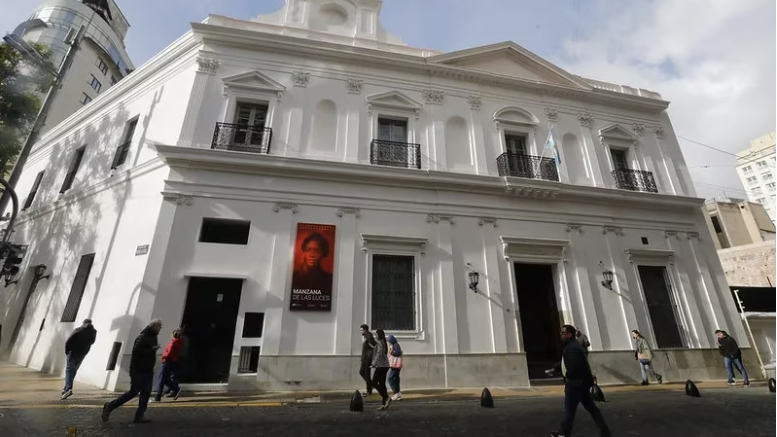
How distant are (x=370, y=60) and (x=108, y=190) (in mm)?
10034

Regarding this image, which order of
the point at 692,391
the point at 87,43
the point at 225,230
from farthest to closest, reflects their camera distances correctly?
the point at 87,43 < the point at 225,230 < the point at 692,391

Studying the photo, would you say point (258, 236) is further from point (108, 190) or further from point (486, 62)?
point (486, 62)

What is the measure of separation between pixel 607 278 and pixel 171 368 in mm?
12442

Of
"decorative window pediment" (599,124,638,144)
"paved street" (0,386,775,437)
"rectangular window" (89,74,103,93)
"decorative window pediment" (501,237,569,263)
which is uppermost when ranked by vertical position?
"rectangular window" (89,74,103,93)

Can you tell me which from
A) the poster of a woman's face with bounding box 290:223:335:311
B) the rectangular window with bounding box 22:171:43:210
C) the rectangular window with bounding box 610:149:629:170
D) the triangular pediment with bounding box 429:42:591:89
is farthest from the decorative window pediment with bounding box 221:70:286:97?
the rectangular window with bounding box 610:149:629:170

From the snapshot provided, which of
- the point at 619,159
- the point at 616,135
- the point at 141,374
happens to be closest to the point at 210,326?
the point at 141,374

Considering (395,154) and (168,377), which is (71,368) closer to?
(168,377)

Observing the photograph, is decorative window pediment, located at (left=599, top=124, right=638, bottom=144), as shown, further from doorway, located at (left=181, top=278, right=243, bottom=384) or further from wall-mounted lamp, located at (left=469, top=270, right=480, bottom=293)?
doorway, located at (left=181, top=278, right=243, bottom=384)

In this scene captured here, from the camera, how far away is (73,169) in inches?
582

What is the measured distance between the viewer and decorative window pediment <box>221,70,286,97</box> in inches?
456

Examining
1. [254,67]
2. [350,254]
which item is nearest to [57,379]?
[350,254]

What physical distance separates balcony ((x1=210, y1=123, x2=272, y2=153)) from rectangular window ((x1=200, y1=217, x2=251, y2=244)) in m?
2.32

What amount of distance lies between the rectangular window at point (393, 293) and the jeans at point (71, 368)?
21.5ft

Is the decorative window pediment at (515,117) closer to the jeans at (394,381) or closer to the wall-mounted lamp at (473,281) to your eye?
the wall-mounted lamp at (473,281)
